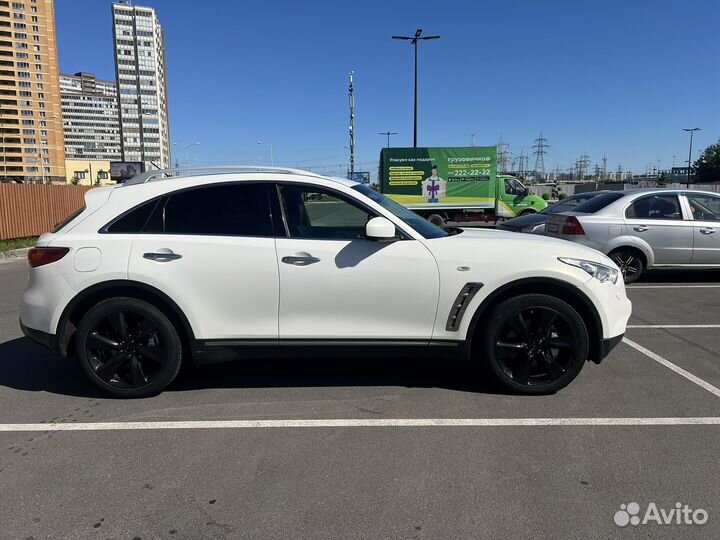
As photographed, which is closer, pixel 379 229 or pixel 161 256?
pixel 379 229

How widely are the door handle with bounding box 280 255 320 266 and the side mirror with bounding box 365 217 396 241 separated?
431mm

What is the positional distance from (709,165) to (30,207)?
8676 cm

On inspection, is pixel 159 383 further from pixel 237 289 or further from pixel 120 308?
pixel 237 289

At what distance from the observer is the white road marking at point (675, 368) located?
4309 millimetres

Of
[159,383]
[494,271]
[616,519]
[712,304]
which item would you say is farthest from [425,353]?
[712,304]

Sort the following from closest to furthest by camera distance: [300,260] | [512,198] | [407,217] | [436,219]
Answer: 1. [300,260]
2. [407,217]
3. [436,219]
4. [512,198]

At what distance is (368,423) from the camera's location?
370cm

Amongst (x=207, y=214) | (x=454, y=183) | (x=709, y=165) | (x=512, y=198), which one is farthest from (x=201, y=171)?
(x=709, y=165)

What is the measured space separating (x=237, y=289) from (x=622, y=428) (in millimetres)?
2791

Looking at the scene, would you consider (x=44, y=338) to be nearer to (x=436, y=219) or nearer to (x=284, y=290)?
(x=284, y=290)

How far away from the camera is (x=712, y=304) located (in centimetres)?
748

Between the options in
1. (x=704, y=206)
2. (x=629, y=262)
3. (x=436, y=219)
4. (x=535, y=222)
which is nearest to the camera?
(x=629, y=262)

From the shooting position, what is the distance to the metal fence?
16.2 metres

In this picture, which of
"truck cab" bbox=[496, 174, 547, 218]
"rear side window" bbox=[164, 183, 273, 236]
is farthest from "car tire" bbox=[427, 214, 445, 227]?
"rear side window" bbox=[164, 183, 273, 236]
